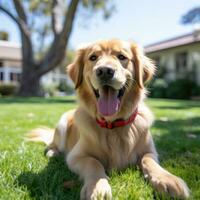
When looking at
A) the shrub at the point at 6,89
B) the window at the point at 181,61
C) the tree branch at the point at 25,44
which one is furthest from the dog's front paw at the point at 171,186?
the window at the point at 181,61

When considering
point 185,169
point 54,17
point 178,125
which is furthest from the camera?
point 54,17

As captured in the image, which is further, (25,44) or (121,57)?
(25,44)

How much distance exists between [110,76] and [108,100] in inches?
10.8

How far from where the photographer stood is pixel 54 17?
58.2 feet

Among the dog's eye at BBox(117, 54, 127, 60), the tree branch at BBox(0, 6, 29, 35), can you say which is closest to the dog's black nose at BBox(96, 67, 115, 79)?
the dog's eye at BBox(117, 54, 127, 60)

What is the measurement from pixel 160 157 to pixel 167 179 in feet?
4.22

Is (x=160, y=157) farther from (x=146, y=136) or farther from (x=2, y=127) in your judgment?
(x=2, y=127)

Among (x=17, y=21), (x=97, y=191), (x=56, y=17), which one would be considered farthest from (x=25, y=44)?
(x=97, y=191)

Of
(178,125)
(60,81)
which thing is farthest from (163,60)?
(178,125)

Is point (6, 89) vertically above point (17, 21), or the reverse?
point (17, 21)

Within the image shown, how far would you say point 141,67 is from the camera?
3.48 metres

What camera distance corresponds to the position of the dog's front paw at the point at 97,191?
2.28 metres

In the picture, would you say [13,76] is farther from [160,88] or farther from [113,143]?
Answer: [113,143]

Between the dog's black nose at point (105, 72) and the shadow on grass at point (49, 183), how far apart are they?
2.92ft
